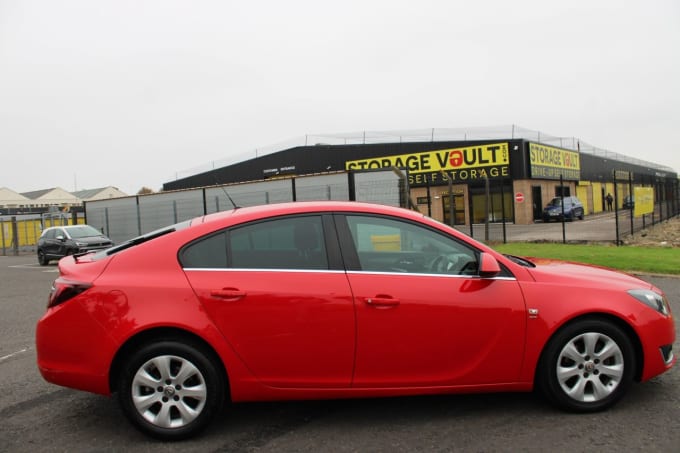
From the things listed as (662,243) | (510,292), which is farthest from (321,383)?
(662,243)

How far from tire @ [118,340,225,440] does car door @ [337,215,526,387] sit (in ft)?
3.26

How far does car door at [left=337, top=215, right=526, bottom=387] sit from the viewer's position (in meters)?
3.56

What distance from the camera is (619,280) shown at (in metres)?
3.98

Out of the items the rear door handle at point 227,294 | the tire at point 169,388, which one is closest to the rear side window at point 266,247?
the rear door handle at point 227,294

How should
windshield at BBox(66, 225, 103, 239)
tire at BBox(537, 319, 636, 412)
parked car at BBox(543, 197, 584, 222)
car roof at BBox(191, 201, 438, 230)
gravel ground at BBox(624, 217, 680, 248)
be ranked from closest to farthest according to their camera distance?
tire at BBox(537, 319, 636, 412)
car roof at BBox(191, 201, 438, 230)
gravel ground at BBox(624, 217, 680, 248)
windshield at BBox(66, 225, 103, 239)
parked car at BBox(543, 197, 584, 222)

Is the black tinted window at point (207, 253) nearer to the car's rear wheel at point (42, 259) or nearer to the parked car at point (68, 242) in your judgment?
the parked car at point (68, 242)

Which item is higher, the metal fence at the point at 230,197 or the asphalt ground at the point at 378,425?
the metal fence at the point at 230,197

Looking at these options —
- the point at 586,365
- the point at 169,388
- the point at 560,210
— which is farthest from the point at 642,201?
the point at 169,388

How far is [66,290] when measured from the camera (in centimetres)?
361

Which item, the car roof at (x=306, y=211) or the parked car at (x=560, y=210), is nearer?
the car roof at (x=306, y=211)

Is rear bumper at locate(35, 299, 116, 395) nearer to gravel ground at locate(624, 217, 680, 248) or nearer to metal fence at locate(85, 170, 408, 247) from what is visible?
metal fence at locate(85, 170, 408, 247)

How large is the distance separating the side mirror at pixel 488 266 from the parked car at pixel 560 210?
3036cm

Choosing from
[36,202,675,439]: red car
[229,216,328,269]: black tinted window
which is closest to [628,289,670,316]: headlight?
[36,202,675,439]: red car

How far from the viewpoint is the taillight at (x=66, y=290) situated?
3584mm
